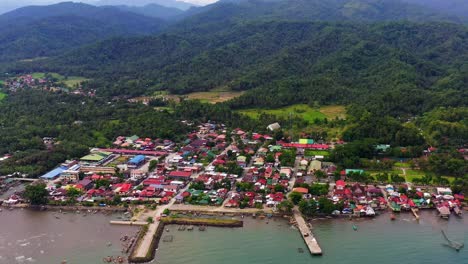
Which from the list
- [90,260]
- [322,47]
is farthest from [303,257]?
[322,47]

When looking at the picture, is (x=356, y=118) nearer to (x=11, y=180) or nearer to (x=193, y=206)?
(x=193, y=206)

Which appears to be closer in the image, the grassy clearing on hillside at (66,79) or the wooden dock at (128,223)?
the wooden dock at (128,223)

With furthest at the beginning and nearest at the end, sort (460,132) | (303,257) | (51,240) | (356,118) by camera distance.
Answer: (356,118)
(460,132)
(51,240)
(303,257)

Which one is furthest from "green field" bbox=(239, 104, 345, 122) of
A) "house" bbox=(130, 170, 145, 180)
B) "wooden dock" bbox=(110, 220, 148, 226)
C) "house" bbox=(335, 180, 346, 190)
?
"wooden dock" bbox=(110, 220, 148, 226)

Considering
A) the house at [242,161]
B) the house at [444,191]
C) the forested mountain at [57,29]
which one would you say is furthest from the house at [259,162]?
the forested mountain at [57,29]

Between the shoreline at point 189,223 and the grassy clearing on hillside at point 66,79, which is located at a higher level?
the grassy clearing on hillside at point 66,79

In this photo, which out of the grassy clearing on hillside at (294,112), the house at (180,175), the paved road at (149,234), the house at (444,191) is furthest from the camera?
the grassy clearing on hillside at (294,112)

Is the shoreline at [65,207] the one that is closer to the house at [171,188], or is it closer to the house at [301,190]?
the house at [171,188]

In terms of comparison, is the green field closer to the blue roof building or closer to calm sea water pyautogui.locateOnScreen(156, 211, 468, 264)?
the blue roof building
